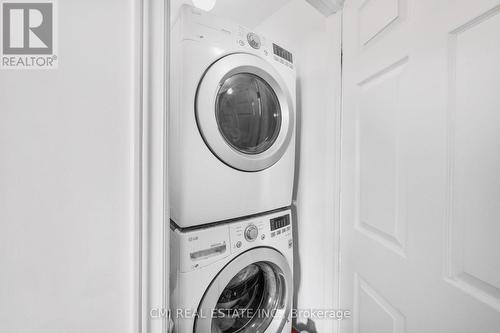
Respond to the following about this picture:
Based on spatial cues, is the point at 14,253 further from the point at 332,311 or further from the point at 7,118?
the point at 332,311

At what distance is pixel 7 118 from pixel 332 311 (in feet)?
4.60

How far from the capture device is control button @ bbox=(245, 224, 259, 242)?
996 mm

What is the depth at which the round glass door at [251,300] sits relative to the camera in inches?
41.9

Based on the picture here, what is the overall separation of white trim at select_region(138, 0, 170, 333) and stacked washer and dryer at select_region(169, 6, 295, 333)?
33 cm

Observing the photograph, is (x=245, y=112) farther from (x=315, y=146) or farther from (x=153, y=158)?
(x=153, y=158)

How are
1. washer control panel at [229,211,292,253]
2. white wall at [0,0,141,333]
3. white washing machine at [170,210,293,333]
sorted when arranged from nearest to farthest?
white wall at [0,0,141,333], white washing machine at [170,210,293,333], washer control panel at [229,211,292,253]

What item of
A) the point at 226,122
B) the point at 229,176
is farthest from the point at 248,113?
the point at 229,176

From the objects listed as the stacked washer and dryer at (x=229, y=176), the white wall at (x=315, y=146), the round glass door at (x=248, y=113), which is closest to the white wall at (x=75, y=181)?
the stacked washer and dryer at (x=229, y=176)

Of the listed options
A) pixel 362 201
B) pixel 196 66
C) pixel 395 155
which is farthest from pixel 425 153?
pixel 196 66

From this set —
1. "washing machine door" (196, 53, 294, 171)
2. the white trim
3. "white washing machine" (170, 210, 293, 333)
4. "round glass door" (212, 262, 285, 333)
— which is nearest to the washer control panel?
"white washing machine" (170, 210, 293, 333)

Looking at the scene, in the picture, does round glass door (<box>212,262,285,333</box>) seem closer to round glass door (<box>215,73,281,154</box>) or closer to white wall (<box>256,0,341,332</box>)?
white wall (<box>256,0,341,332</box>)

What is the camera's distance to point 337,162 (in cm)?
106

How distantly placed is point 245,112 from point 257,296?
101 centimetres

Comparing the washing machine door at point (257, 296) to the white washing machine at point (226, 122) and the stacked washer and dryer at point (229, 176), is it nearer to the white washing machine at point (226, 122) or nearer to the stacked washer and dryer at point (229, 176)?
the stacked washer and dryer at point (229, 176)
